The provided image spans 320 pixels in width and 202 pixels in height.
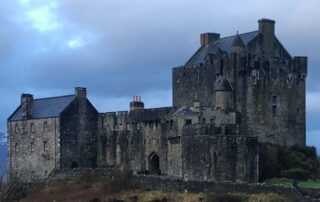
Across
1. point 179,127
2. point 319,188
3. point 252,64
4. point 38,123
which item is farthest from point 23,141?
point 319,188

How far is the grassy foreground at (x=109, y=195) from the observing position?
181ft

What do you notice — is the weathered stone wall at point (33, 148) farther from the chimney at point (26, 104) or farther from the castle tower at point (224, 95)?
the castle tower at point (224, 95)

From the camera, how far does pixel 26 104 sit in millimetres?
87625

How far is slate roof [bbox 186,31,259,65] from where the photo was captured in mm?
77875

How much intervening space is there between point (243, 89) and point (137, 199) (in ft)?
61.3

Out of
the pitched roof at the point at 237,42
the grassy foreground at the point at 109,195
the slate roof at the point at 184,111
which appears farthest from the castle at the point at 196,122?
the grassy foreground at the point at 109,195

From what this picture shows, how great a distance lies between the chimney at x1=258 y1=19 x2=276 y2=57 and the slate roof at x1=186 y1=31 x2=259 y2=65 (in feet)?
2.62

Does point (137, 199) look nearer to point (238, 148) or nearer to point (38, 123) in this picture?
point (238, 148)

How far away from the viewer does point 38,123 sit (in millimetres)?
85312

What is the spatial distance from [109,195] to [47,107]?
2325 centimetres

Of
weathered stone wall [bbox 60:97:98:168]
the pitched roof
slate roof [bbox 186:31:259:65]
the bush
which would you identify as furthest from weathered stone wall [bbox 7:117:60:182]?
the bush

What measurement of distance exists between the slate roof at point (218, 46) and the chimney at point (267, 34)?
0.80 metres

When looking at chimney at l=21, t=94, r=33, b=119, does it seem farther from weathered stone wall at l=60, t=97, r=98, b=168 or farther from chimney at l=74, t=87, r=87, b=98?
chimney at l=74, t=87, r=87, b=98

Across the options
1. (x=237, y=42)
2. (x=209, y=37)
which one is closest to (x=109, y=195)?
(x=237, y=42)
